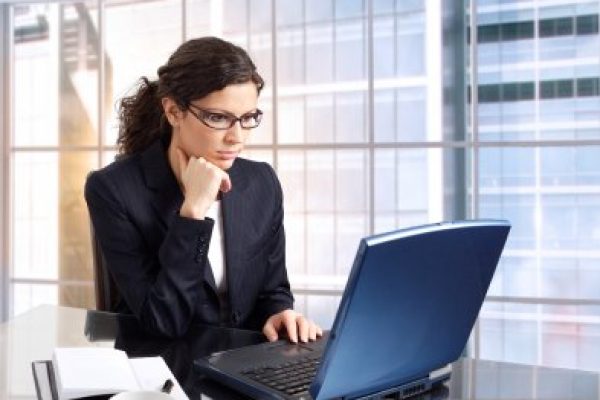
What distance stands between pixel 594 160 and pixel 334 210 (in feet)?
3.90

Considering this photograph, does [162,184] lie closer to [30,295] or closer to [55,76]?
[55,76]

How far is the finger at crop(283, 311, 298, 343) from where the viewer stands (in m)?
1.48

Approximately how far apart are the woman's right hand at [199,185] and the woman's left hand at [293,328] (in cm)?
37

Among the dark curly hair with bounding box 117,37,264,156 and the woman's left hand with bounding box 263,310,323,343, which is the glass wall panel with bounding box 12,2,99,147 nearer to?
the dark curly hair with bounding box 117,37,264,156

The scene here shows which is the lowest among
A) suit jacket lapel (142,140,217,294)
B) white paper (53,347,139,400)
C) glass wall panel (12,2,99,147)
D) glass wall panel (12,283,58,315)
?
glass wall panel (12,283,58,315)

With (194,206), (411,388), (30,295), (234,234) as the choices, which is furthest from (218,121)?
(30,295)

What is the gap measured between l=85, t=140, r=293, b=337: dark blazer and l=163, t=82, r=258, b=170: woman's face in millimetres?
162

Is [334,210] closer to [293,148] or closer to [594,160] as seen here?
[293,148]

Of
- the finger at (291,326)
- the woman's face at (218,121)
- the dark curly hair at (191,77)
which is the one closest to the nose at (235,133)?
the woman's face at (218,121)

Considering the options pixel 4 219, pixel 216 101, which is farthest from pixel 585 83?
pixel 4 219

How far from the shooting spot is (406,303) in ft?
3.43

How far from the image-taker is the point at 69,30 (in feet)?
12.4

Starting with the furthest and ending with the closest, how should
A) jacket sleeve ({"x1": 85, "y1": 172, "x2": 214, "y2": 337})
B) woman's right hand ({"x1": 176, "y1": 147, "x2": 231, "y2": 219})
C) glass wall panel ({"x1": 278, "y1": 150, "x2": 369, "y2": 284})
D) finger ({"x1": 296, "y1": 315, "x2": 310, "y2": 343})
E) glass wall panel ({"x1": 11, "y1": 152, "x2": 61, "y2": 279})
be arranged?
glass wall panel ({"x1": 11, "y1": 152, "x2": 61, "y2": 279}) < glass wall panel ({"x1": 278, "y1": 150, "x2": 369, "y2": 284}) < woman's right hand ({"x1": 176, "y1": 147, "x2": 231, "y2": 219}) < jacket sleeve ({"x1": 85, "y1": 172, "x2": 214, "y2": 337}) < finger ({"x1": 296, "y1": 315, "x2": 310, "y2": 343})

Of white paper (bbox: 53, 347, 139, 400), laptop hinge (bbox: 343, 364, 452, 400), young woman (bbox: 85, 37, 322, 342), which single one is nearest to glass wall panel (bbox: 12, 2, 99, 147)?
young woman (bbox: 85, 37, 322, 342)
